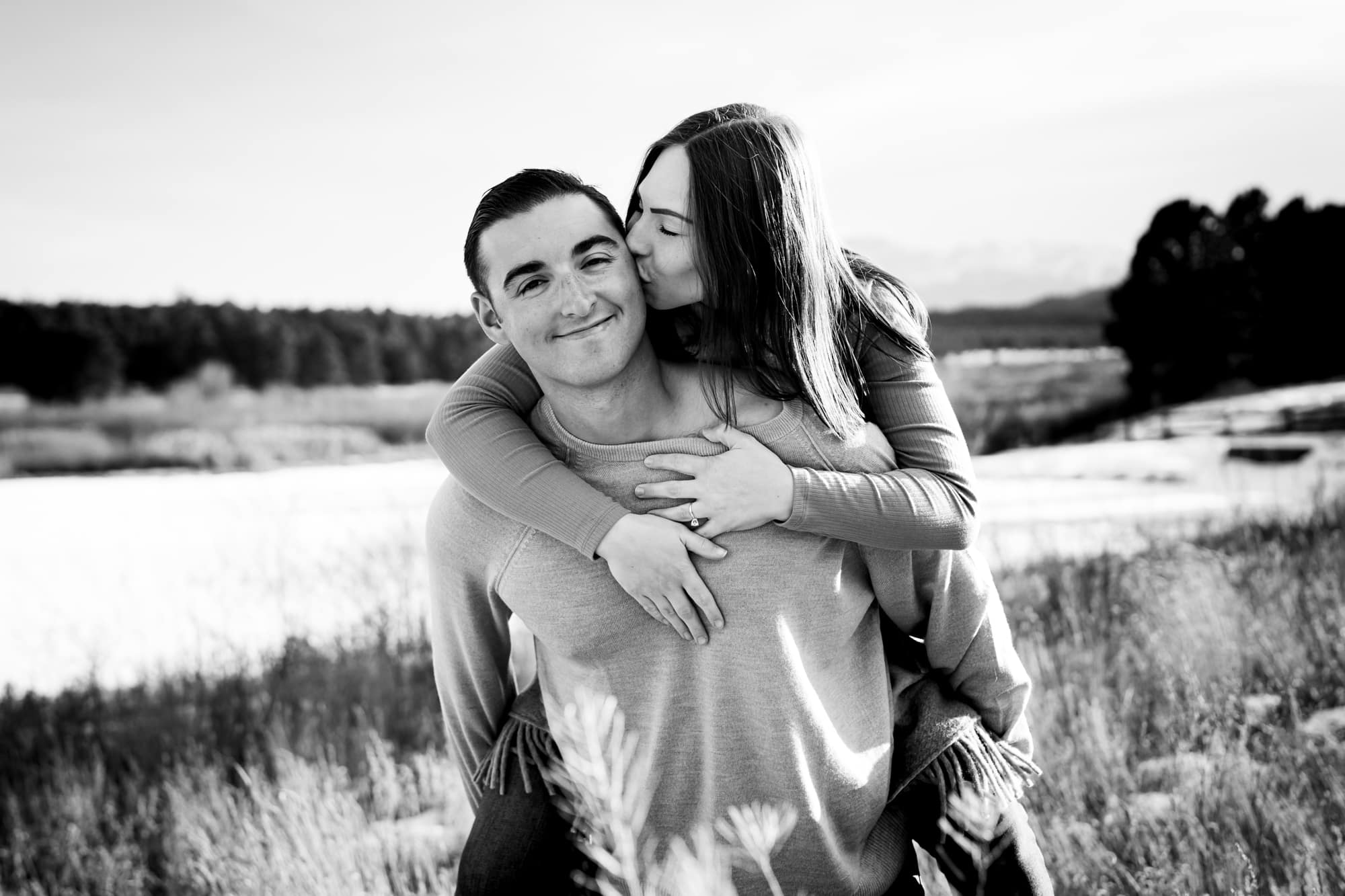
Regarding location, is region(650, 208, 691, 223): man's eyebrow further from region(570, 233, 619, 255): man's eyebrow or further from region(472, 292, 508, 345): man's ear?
region(472, 292, 508, 345): man's ear

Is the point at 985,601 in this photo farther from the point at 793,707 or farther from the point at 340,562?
the point at 340,562

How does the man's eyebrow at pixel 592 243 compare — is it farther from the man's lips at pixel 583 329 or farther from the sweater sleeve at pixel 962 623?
the sweater sleeve at pixel 962 623

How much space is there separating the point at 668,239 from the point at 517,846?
124 centimetres

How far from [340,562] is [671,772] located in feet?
17.2

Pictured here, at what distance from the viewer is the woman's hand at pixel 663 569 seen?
67.9 inches

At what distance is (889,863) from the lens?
1.90 metres

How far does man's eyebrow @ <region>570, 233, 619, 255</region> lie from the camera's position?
1.94 metres

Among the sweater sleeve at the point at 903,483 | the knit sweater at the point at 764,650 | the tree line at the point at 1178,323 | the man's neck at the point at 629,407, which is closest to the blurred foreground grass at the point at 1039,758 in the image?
the knit sweater at the point at 764,650

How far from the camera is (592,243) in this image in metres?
1.96

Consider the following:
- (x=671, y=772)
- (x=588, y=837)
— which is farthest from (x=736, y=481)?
(x=588, y=837)

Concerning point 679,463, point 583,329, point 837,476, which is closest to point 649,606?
point 679,463

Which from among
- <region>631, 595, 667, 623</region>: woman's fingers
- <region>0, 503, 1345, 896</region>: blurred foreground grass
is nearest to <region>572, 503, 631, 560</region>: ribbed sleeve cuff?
<region>631, 595, 667, 623</region>: woman's fingers

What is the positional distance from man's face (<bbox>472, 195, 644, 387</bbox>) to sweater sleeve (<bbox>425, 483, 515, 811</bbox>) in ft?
1.18

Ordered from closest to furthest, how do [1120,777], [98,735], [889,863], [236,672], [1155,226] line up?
[889,863] → [1120,777] → [98,735] → [236,672] → [1155,226]
